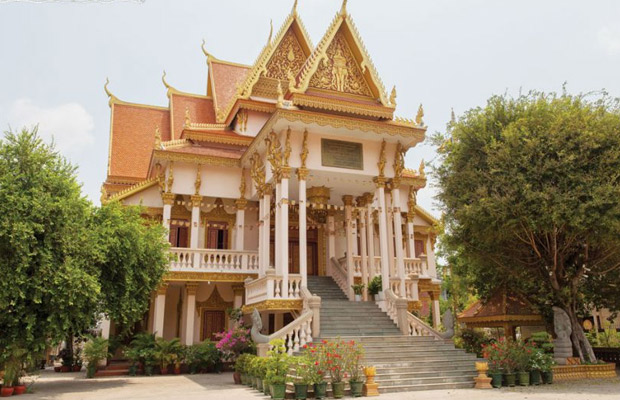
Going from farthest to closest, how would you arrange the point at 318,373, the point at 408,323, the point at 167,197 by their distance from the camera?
the point at 167,197 < the point at 408,323 < the point at 318,373

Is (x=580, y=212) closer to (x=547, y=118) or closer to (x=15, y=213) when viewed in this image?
(x=547, y=118)

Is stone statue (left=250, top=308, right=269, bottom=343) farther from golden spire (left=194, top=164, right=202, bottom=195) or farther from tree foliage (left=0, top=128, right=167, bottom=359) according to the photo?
golden spire (left=194, top=164, right=202, bottom=195)

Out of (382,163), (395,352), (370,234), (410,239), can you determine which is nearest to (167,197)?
(370,234)

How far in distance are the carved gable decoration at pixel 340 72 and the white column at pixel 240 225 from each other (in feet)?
16.1

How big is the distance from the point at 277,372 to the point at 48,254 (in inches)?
204

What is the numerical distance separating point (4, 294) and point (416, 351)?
8694mm

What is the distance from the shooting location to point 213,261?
51.1 ft

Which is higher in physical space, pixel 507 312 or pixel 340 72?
pixel 340 72

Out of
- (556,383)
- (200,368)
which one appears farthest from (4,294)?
(556,383)

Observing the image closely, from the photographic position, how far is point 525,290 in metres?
15.7

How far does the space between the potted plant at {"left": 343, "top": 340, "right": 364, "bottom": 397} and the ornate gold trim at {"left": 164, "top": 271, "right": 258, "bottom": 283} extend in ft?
21.7

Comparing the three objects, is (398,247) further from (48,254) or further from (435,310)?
(48,254)

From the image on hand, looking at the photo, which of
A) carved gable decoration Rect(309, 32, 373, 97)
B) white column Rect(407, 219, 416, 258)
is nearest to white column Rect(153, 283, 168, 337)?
carved gable decoration Rect(309, 32, 373, 97)

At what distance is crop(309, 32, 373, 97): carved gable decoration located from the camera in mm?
14562
